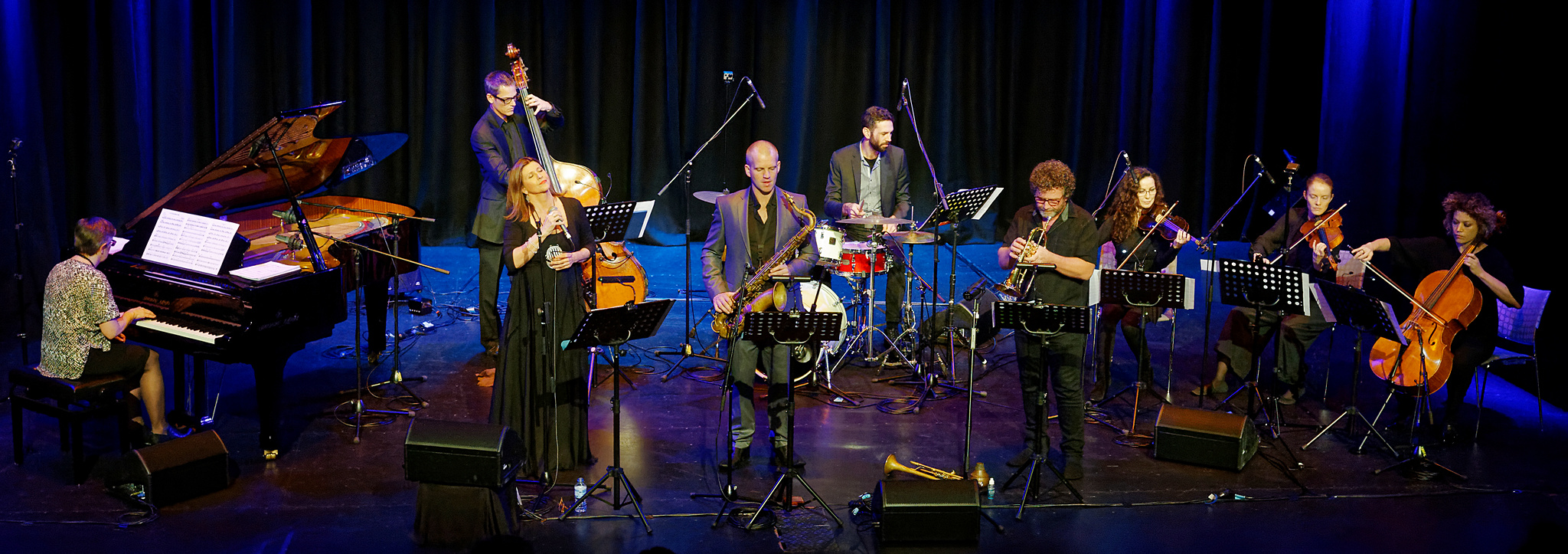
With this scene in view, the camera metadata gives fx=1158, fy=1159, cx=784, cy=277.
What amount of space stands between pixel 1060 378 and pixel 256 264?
15.7ft

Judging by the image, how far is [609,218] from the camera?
6336 millimetres

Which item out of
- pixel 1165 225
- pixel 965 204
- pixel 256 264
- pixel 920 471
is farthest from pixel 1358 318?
pixel 256 264

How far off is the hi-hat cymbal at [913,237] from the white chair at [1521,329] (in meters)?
3.48

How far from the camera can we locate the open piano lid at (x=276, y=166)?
6461mm

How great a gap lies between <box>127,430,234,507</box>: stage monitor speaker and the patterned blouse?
0.89 metres

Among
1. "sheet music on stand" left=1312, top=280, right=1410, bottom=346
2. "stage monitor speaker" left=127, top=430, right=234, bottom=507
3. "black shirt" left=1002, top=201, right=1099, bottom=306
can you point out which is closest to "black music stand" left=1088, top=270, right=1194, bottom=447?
"black shirt" left=1002, top=201, right=1099, bottom=306

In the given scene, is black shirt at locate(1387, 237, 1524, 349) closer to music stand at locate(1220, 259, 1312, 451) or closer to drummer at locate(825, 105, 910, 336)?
music stand at locate(1220, 259, 1312, 451)

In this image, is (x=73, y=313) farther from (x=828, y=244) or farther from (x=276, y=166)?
(x=828, y=244)

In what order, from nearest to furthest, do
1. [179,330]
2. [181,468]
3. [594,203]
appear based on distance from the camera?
[181,468] < [179,330] < [594,203]

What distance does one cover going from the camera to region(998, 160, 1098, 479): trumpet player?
602 centimetres

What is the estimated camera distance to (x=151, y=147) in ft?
34.4

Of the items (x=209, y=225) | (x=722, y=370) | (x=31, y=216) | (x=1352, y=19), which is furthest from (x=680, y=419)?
(x=1352, y=19)

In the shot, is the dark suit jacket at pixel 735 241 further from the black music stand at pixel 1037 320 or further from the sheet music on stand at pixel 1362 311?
the sheet music on stand at pixel 1362 311

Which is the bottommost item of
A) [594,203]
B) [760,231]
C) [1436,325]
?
[1436,325]
